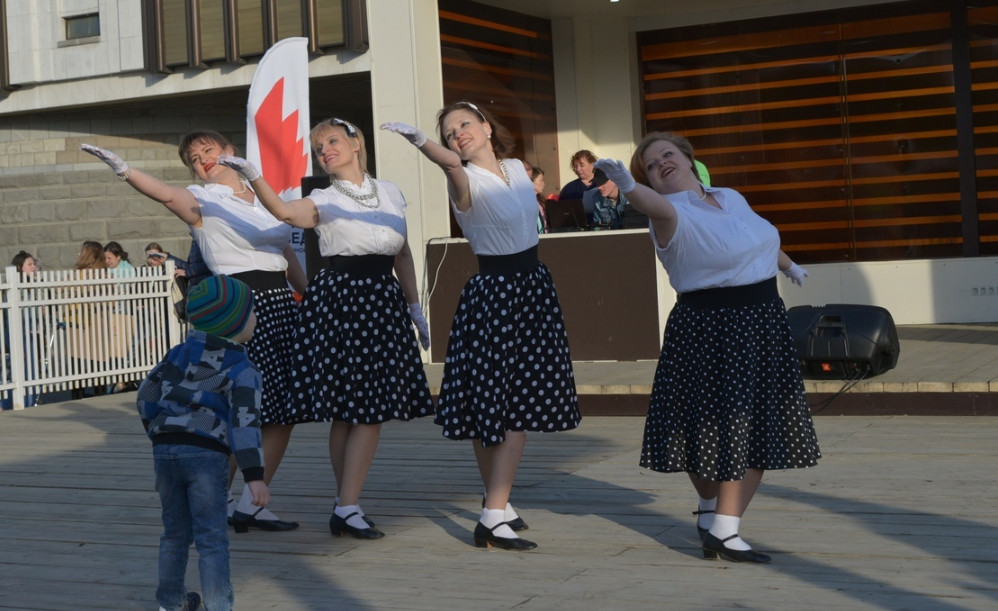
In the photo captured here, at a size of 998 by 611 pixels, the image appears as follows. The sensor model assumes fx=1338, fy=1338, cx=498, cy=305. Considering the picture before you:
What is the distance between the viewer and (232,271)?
5379 mm

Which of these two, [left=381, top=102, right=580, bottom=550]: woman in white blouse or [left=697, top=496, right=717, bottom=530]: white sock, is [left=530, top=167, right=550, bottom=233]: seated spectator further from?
[left=697, top=496, right=717, bottom=530]: white sock

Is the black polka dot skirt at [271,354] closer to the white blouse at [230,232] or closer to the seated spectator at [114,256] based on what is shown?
the white blouse at [230,232]

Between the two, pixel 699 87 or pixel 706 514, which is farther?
pixel 699 87

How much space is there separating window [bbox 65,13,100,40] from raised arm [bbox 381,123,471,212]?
418 inches

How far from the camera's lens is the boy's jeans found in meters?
3.75

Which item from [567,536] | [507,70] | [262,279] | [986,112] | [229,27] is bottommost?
[567,536]

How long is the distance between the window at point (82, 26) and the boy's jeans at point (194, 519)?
37.6 ft

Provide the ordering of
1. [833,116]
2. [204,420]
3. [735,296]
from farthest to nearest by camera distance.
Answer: [833,116] → [735,296] → [204,420]

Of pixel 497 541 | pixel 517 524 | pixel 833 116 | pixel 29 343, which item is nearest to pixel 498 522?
pixel 497 541

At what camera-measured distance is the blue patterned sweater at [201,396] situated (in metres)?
3.78

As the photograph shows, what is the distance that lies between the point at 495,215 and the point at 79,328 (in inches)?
304

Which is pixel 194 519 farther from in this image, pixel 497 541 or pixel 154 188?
pixel 154 188

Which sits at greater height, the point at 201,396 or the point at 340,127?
the point at 340,127

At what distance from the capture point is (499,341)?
4812 mm
